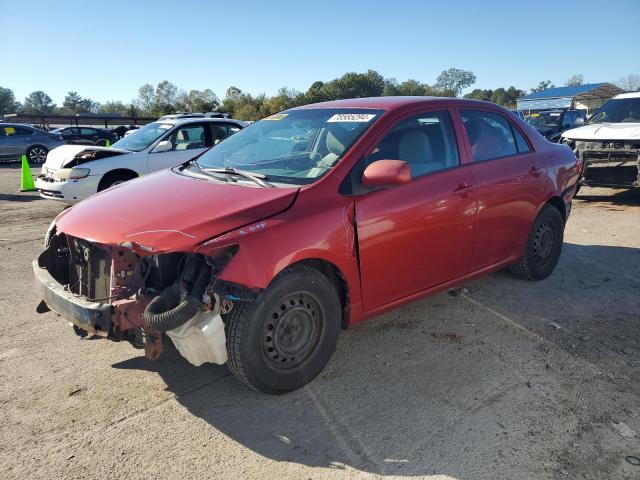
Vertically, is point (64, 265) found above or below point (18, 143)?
below

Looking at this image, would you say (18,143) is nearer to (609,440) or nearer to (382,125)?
(382,125)

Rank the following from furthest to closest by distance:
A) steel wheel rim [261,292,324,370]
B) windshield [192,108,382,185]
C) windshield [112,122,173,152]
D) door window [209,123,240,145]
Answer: door window [209,123,240,145] < windshield [112,122,173,152] < windshield [192,108,382,185] < steel wheel rim [261,292,324,370]

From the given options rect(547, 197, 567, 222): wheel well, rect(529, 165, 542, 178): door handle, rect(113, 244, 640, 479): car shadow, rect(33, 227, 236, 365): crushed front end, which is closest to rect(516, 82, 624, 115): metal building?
rect(547, 197, 567, 222): wheel well

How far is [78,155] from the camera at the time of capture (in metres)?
8.78

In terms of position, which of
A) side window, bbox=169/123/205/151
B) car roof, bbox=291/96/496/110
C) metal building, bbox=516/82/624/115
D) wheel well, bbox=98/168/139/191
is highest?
metal building, bbox=516/82/624/115

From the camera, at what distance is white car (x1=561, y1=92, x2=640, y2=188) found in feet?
29.5

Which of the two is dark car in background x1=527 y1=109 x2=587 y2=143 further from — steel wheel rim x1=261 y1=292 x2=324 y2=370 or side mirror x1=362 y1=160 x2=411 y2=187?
steel wheel rim x1=261 y1=292 x2=324 y2=370

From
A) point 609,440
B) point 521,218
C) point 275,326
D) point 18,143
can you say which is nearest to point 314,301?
point 275,326

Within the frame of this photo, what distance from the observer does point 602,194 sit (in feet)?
36.1

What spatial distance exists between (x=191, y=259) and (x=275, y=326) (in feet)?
2.06

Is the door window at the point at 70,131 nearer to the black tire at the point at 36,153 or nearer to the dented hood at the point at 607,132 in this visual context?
the black tire at the point at 36,153

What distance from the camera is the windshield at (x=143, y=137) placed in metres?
9.27

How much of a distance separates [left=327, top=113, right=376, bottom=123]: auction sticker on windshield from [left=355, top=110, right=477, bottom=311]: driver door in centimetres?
20

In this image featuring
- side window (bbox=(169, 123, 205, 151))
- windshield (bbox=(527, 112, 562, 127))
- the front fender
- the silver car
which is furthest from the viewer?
windshield (bbox=(527, 112, 562, 127))
